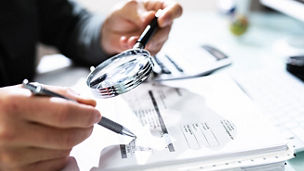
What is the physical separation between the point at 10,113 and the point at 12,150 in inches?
1.7

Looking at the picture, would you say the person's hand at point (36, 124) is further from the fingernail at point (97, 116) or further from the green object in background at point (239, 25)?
the green object in background at point (239, 25)

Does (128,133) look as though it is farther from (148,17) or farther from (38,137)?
(148,17)

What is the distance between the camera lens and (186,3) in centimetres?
135

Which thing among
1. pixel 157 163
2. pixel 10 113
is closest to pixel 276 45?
pixel 157 163

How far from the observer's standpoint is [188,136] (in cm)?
44

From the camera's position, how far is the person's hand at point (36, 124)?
0.35 m

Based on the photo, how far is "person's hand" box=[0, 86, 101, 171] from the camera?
0.35 metres

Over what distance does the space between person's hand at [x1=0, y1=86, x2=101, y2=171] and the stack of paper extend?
0.17 feet

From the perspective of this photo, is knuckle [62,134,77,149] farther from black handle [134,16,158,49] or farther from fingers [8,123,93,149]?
black handle [134,16,158,49]

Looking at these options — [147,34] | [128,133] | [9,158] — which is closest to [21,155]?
[9,158]

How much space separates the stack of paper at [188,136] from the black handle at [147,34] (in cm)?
9

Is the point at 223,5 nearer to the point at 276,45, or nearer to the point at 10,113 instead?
the point at 276,45

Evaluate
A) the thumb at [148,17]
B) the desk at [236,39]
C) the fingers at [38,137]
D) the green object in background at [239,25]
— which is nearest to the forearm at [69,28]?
the desk at [236,39]

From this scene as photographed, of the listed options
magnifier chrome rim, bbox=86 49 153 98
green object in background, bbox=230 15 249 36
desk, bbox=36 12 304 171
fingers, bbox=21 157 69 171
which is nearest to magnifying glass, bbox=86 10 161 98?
magnifier chrome rim, bbox=86 49 153 98
